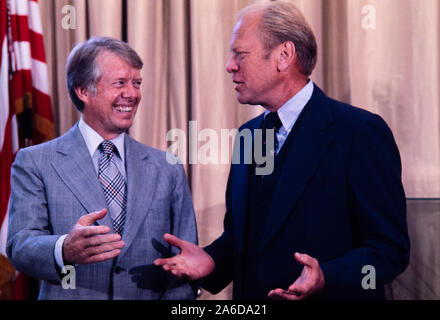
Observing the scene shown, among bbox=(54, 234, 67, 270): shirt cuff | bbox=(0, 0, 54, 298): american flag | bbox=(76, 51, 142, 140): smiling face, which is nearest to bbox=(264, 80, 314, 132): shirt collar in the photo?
bbox=(76, 51, 142, 140): smiling face

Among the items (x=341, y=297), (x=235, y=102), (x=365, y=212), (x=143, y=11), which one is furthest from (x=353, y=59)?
(x=341, y=297)

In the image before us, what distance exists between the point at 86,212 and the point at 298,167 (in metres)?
0.64

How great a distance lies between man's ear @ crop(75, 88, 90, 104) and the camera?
1.60 m

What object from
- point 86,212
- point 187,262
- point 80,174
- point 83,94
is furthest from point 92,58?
point 187,262

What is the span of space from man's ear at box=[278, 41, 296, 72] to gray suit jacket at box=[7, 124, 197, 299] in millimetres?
519

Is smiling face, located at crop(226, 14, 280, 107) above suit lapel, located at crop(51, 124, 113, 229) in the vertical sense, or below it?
above

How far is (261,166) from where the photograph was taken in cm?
148

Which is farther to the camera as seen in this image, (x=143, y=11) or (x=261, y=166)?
(x=143, y=11)

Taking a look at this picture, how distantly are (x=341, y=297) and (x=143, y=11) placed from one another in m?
1.65

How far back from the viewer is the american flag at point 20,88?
216 cm

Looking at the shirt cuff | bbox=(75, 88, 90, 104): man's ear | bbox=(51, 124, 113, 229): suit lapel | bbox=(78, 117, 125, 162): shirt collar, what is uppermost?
bbox=(75, 88, 90, 104): man's ear

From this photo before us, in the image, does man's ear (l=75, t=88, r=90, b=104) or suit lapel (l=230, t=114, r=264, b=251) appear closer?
suit lapel (l=230, t=114, r=264, b=251)

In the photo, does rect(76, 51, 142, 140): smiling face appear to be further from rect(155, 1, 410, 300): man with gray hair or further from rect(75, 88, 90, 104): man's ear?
rect(155, 1, 410, 300): man with gray hair
